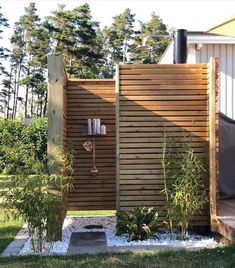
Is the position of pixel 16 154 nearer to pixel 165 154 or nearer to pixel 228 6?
pixel 165 154

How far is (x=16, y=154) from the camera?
579 centimetres

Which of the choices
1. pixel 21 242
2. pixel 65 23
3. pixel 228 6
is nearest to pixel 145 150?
pixel 21 242

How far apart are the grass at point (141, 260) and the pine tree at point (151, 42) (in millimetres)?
31128

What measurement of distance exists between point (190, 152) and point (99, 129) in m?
2.16

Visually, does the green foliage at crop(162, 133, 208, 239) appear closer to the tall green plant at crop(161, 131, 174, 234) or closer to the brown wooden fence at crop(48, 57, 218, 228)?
the tall green plant at crop(161, 131, 174, 234)

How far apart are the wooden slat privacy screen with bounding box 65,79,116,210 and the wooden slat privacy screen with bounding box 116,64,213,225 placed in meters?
1.62

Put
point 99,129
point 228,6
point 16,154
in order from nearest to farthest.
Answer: point 16,154 < point 228,6 < point 99,129

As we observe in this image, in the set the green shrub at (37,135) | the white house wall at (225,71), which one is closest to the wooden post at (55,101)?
the white house wall at (225,71)

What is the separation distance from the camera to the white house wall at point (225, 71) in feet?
33.9

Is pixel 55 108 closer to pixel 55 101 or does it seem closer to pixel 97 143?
pixel 55 101

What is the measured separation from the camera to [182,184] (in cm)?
607

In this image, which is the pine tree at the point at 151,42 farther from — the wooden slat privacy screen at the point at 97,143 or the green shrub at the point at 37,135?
the wooden slat privacy screen at the point at 97,143

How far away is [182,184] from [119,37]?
1418 inches

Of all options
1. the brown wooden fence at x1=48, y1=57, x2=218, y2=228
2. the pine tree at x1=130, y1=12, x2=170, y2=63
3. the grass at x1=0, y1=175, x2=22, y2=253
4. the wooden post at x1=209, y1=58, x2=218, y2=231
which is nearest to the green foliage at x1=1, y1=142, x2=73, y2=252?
the grass at x1=0, y1=175, x2=22, y2=253
